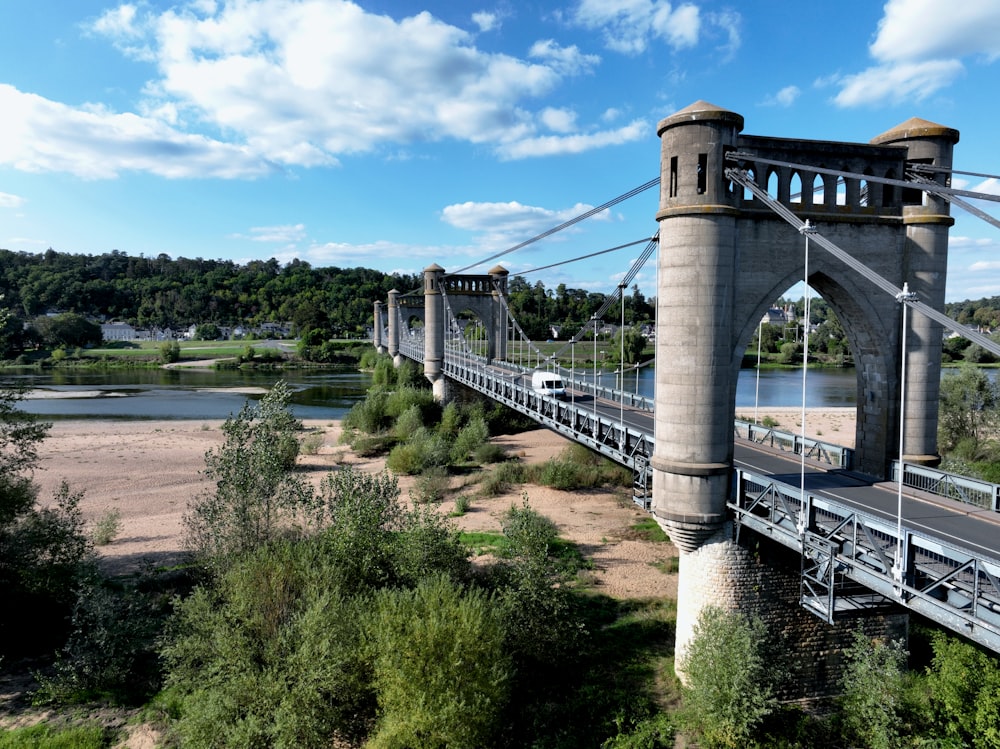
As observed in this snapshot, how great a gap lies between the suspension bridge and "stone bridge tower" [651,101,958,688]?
0.08 feet

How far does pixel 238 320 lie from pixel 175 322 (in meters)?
12.4

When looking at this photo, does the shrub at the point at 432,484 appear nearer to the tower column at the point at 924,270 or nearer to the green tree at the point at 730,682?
the green tree at the point at 730,682

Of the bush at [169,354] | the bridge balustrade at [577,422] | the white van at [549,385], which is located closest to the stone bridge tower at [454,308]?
the bridge balustrade at [577,422]

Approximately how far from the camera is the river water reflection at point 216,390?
48.4m

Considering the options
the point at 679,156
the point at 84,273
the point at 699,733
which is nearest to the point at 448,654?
the point at 699,733

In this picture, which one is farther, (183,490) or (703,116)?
(183,490)

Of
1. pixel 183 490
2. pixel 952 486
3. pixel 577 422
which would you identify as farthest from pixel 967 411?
pixel 183 490

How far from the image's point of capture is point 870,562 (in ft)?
26.4

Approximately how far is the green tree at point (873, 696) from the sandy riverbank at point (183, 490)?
17.6ft

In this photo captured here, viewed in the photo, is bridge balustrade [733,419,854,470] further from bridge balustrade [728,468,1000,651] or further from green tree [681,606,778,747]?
green tree [681,606,778,747]

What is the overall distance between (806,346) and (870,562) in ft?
10.1

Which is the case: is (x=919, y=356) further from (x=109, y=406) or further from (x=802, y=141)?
(x=109, y=406)

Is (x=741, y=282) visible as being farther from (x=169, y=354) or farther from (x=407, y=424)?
(x=169, y=354)

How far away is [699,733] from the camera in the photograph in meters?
9.95
